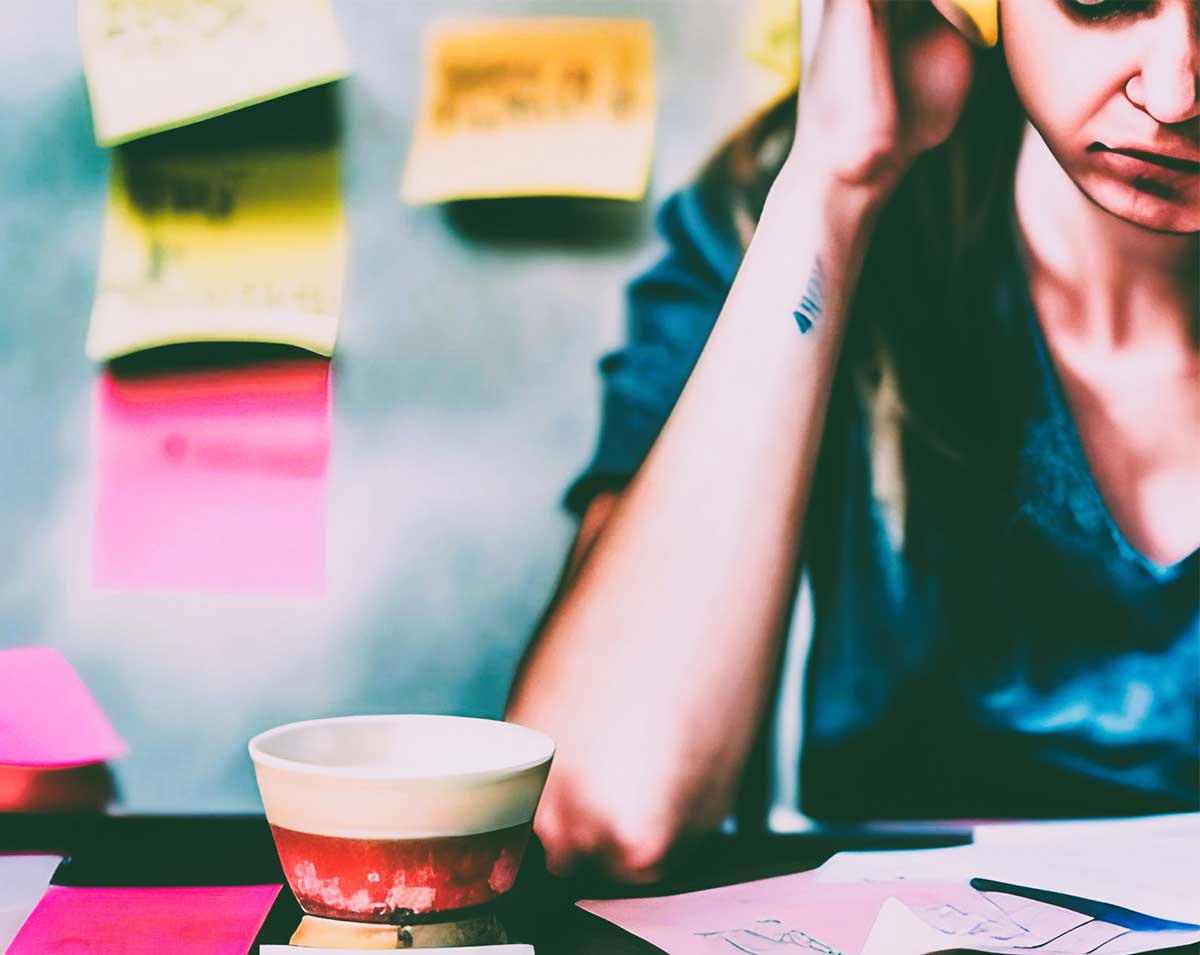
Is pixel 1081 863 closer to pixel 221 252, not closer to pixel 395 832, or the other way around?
pixel 395 832

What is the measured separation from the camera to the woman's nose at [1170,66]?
0.69 meters

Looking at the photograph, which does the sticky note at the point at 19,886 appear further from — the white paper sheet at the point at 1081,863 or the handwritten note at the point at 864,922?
the white paper sheet at the point at 1081,863

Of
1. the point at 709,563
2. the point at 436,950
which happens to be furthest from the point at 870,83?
the point at 436,950

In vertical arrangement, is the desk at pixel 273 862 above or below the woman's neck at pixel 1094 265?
below

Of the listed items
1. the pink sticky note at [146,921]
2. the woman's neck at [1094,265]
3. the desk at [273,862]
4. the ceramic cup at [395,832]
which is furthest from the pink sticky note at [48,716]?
the woman's neck at [1094,265]

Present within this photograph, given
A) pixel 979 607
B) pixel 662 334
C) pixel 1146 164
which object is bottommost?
pixel 979 607

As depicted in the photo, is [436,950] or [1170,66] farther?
[1170,66]

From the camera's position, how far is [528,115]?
2.28 feet

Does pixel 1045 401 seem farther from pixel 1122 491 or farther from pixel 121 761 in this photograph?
pixel 121 761

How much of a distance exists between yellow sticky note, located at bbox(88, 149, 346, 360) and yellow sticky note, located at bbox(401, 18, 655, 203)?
2.7 inches

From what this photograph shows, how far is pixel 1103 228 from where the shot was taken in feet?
2.38

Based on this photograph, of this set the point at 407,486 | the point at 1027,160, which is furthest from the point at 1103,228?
the point at 407,486

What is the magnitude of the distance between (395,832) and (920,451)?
1.35 feet

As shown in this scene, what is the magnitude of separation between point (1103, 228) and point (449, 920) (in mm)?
574
